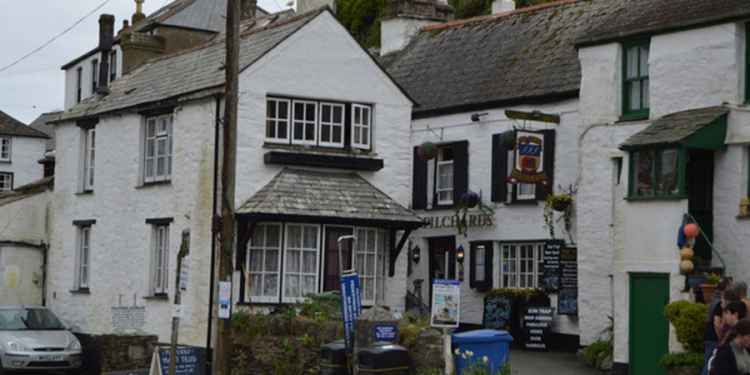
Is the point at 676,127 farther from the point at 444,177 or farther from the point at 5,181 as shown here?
the point at 5,181

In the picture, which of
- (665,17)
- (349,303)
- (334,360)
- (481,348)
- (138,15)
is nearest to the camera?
(481,348)

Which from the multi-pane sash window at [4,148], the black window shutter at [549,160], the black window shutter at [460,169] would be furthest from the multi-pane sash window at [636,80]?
the multi-pane sash window at [4,148]

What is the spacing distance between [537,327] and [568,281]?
136cm

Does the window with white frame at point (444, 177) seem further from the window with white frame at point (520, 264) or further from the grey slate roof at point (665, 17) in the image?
the grey slate roof at point (665, 17)

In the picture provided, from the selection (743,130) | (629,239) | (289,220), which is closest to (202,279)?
(289,220)

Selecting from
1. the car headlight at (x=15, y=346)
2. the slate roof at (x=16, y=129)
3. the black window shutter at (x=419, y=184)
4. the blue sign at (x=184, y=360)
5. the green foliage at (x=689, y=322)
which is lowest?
the car headlight at (x=15, y=346)

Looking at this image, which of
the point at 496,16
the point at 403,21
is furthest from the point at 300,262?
the point at 403,21

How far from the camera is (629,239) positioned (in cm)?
2430

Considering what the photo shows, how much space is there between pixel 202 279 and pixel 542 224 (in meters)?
8.70

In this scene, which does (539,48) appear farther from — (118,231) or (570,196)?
(118,231)

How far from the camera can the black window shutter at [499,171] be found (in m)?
32.0

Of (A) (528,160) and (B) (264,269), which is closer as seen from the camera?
→ (B) (264,269)

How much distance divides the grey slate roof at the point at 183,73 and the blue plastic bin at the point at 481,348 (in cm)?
866

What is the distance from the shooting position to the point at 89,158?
31.7 metres
